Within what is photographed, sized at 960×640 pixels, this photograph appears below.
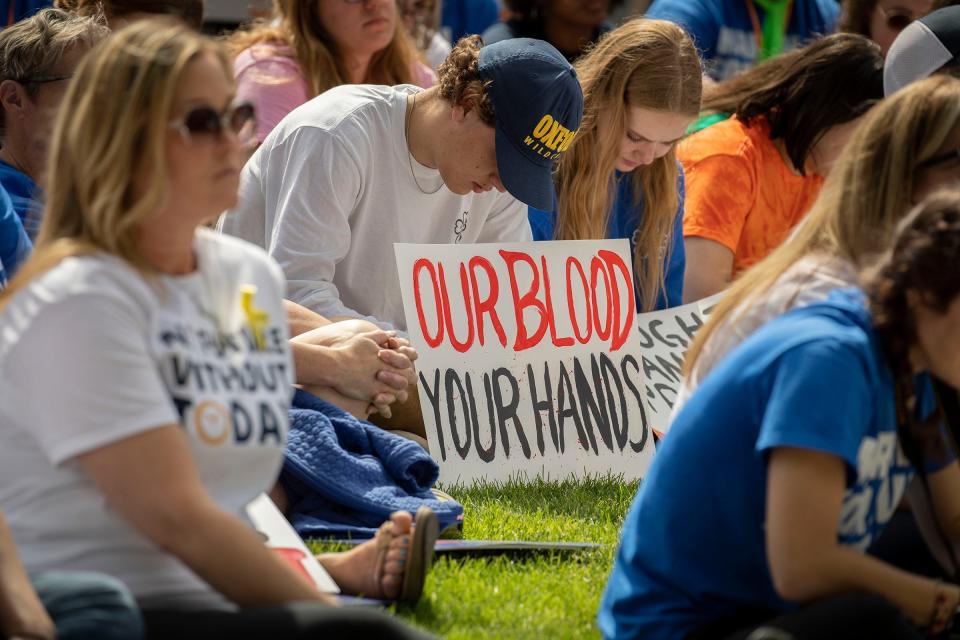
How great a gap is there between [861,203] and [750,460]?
0.56m

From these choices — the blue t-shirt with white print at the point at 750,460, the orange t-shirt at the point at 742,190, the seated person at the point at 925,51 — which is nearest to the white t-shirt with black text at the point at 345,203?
the orange t-shirt at the point at 742,190

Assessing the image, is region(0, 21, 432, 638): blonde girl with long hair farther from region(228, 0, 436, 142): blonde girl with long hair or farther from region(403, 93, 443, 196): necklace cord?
region(228, 0, 436, 142): blonde girl with long hair

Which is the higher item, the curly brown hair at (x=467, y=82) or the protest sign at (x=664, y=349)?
the curly brown hair at (x=467, y=82)

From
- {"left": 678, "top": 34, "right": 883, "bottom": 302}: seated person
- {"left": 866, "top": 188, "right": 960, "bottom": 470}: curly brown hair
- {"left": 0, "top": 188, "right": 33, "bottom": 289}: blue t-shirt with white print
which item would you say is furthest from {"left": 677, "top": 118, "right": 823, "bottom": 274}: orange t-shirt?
{"left": 866, "top": 188, "right": 960, "bottom": 470}: curly brown hair

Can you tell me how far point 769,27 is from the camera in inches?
276

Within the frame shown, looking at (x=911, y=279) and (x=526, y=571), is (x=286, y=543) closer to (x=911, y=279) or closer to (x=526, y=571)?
(x=526, y=571)

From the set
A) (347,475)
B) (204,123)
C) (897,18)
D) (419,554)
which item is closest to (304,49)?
(347,475)

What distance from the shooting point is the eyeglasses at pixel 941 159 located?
2.70m

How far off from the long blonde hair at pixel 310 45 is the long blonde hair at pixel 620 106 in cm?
101

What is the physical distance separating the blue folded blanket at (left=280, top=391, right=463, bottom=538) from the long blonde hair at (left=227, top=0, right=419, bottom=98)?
79.3 inches

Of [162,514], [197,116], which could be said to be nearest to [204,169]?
[197,116]

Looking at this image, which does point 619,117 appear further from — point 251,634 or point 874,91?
point 251,634

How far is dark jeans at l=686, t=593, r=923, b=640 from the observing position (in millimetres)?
2307

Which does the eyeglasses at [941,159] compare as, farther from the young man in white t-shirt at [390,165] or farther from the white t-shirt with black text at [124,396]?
the young man in white t-shirt at [390,165]
